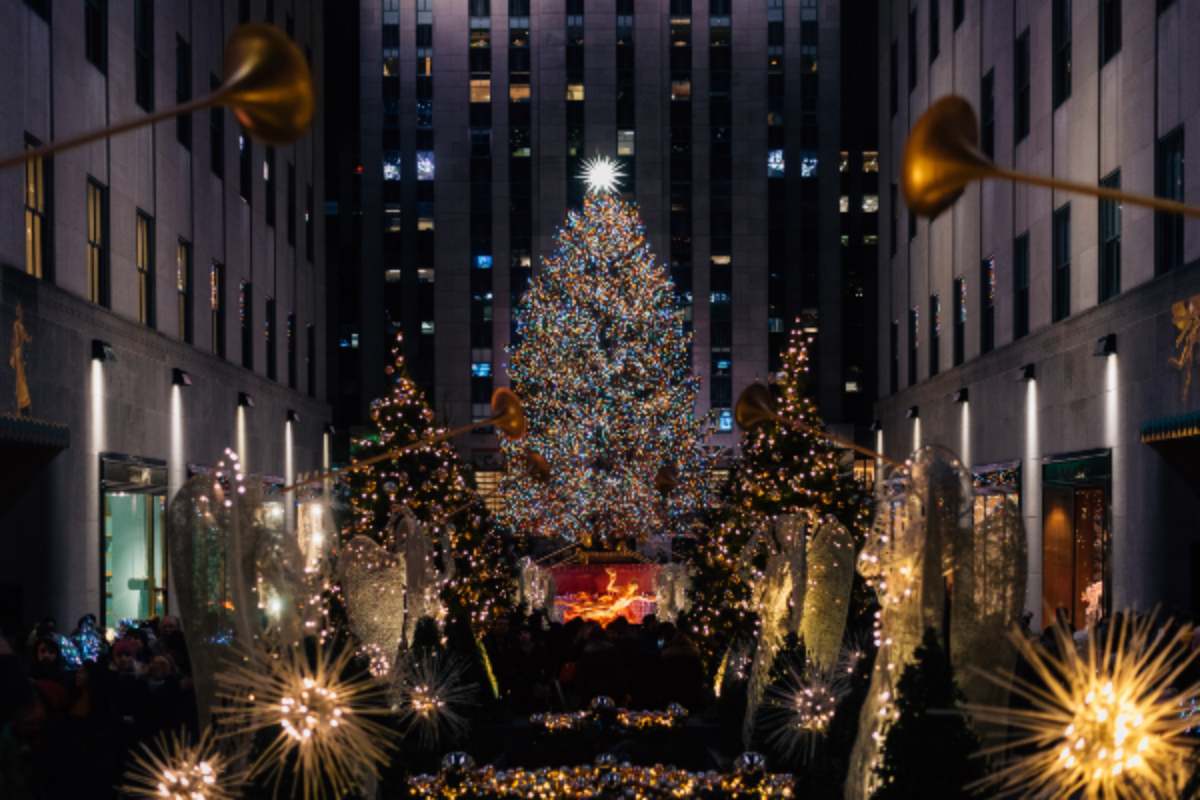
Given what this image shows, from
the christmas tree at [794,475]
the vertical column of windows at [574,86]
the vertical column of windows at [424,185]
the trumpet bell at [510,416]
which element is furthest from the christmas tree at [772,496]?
the vertical column of windows at [424,185]

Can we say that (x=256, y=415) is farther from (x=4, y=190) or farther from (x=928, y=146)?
(x=928, y=146)

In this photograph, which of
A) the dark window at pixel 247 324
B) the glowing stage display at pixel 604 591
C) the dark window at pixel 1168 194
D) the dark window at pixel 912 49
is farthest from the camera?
the dark window at pixel 912 49

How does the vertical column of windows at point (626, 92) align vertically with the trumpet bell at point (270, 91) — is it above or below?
above

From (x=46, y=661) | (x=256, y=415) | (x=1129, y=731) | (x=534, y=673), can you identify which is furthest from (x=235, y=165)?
(x=1129, y=731)

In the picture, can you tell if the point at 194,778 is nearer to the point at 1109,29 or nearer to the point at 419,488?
the point at 419,488

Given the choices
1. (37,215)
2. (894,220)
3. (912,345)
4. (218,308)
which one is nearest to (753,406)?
(37,215)

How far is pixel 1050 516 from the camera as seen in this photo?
2781cm

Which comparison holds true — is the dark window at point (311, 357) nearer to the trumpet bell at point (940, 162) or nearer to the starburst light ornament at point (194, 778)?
the starburst light ornament at point (194, 778)

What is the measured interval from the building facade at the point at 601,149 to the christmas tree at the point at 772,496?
41.9 meters

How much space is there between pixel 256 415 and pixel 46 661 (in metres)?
23.7

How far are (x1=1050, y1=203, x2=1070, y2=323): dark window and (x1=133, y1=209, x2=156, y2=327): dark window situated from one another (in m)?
17.5

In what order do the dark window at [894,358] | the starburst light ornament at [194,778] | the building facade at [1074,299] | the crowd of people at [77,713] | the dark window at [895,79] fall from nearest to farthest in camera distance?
the crowd of people at [77,713] < the starburst light ornament at [194,778] < the building facade at [1074,299] < the dark window at [894,358] < the dark window at [895,79]

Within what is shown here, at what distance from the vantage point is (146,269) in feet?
90.8

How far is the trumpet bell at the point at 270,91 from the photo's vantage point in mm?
4910
